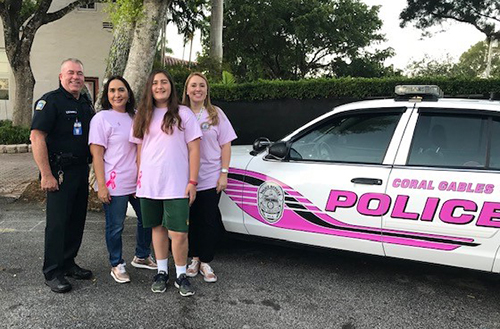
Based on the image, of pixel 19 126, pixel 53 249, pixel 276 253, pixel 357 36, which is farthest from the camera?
pixel 357 36

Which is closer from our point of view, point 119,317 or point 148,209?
point 119,317

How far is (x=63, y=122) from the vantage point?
10.8 ft

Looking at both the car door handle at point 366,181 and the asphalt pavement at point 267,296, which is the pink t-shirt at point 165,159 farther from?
the car door handle at point 366,181

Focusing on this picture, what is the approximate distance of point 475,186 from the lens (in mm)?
2965

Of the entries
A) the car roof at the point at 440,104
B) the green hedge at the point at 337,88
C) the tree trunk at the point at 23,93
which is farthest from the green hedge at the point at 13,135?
the car roof at the point at 440,104

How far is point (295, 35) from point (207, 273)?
74.8 ft

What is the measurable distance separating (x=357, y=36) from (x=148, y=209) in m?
24.7

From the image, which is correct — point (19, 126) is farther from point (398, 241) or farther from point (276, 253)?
point (398, 241)

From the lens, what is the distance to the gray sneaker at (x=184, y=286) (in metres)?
3.32

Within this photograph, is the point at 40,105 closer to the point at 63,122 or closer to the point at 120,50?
the point at 63,122

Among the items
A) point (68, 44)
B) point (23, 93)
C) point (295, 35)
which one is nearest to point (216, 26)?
point (68, 44)

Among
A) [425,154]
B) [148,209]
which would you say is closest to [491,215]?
[425,154]

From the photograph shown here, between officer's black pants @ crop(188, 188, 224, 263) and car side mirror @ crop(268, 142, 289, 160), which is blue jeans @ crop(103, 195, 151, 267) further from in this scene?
car side mirror @ crop(268, 142, 289, 160)

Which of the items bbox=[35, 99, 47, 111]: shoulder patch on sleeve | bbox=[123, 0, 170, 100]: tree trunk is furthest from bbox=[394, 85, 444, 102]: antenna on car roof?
bbox=[123, 0, 170, 100]: tree trunk
